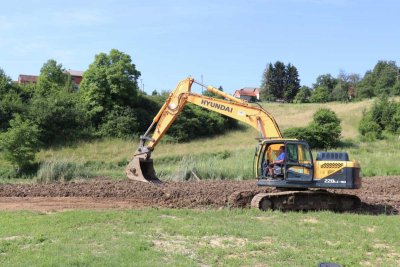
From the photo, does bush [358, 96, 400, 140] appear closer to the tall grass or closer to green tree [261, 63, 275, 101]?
the tall grass

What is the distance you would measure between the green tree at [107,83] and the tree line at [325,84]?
58880mm

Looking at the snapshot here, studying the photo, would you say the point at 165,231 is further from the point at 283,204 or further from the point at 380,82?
the point at 380,82

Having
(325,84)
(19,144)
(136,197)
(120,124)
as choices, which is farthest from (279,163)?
(325,84)

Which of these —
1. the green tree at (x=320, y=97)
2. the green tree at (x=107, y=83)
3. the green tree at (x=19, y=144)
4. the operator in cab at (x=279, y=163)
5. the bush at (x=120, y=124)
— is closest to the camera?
the operator in cab at (x=279, y=163)

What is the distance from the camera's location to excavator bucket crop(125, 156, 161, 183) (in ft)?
62.7

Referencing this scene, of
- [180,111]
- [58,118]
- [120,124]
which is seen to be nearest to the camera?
[180,111]

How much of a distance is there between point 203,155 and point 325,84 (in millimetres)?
94062

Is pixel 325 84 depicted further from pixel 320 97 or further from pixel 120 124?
pixel 120 124

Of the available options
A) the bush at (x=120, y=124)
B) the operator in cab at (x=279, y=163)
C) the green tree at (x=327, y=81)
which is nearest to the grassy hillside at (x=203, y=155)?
the bush at (x=120, y=124)

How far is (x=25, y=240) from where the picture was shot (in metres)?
8.78

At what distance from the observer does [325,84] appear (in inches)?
4803

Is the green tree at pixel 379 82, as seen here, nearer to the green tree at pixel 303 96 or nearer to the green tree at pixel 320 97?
the green tree at pixel 320 97

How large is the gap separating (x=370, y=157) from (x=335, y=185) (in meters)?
17.4

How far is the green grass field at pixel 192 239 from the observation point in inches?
307
